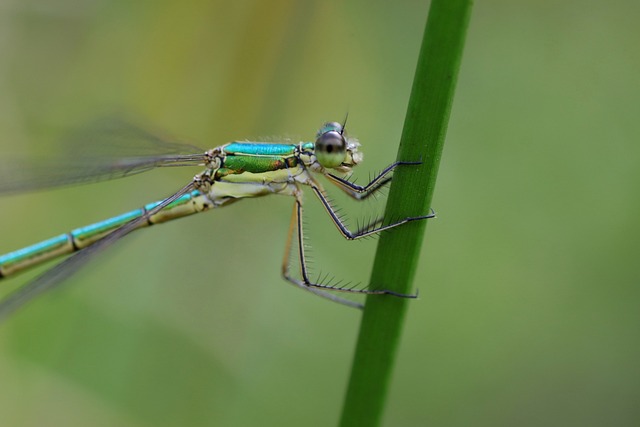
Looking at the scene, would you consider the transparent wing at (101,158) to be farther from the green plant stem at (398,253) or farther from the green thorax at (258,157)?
the green plant stem at (398,253)

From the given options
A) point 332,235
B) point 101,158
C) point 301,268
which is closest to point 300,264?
point 301,268

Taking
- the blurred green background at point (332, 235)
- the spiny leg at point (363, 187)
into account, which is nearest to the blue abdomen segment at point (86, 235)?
the blurred green background at point (332, 235)

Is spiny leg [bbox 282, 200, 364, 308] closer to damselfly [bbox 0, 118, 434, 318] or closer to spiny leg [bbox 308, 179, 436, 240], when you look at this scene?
damselfly [bbox 0, 118, 434, 318]

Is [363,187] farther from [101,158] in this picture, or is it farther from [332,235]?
[101,158]

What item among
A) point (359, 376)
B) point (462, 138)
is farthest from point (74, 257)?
point (462, 138)

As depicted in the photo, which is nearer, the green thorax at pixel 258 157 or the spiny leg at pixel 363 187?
the spiny leg at pixel 363 187

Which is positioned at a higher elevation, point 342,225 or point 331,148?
point 331,148

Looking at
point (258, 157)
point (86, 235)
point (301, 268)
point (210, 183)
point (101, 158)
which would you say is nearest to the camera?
point (301, 268)
